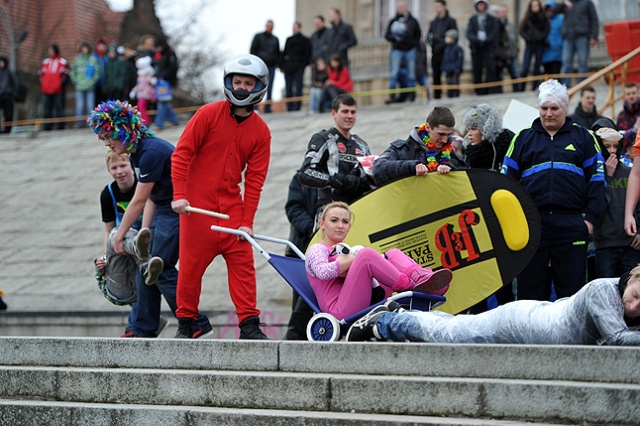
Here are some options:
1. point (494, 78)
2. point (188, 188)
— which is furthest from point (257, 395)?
point (494, 78)

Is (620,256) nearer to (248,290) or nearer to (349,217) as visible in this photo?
(349,217)

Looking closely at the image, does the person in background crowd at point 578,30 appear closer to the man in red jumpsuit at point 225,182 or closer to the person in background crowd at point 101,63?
the person in background crowd at point 101,63

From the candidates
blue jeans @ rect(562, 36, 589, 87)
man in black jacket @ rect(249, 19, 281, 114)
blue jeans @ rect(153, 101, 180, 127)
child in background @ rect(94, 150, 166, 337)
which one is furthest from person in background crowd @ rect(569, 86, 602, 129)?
blue jeans @ rect(153, 101, 180, 127)

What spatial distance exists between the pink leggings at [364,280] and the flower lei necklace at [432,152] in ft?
4.85

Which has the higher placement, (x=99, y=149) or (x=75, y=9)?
(x=75, y=9)

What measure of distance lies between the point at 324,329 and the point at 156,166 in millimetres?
2133

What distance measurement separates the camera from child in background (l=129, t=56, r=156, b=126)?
20.8 metres

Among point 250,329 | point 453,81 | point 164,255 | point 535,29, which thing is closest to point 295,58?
point 453,81

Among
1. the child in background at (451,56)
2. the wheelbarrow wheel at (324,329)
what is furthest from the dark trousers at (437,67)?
the wheelbarrow wheel at (324,329)

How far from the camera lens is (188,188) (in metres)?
8.65

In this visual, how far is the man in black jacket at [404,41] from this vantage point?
762 inches

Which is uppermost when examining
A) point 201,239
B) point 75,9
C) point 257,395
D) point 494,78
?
point 75,9

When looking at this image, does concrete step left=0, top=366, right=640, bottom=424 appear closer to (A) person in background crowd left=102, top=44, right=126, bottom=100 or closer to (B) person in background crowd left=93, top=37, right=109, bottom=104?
(A) person in background crowd left=102, top=44, right=126, bottom=100

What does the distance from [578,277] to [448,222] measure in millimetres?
1073
